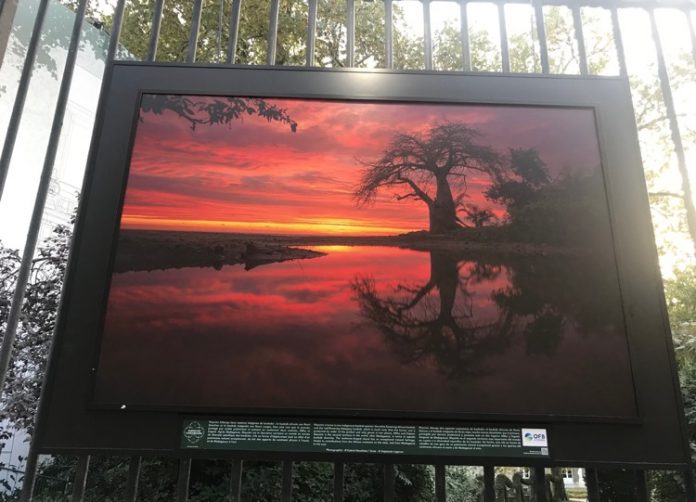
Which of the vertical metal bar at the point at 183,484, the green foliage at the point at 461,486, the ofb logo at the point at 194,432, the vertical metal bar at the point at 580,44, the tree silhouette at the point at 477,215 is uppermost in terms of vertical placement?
the vertical metal bar at the point at 580,44

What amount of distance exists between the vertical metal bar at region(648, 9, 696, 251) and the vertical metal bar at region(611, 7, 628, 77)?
8.0 inches

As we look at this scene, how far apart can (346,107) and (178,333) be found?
61.8 inches

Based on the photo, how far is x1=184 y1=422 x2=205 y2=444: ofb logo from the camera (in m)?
2.22

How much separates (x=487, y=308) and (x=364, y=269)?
66cm

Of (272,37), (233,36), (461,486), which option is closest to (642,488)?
(272,37)

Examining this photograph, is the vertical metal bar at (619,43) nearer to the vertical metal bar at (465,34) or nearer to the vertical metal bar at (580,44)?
the vertical metal bar at (580,44)

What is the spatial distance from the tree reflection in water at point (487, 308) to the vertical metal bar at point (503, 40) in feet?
4.01

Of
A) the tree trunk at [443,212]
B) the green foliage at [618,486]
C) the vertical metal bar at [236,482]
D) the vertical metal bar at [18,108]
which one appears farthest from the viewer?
the green foliage at [618,486]

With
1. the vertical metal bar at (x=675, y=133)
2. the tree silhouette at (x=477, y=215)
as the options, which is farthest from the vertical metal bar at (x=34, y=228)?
the vertical metal bar at (x=675, y=133)

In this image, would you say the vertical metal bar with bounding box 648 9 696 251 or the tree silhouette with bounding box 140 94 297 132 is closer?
the vertical metal bar with bounding box 648 9 696 251

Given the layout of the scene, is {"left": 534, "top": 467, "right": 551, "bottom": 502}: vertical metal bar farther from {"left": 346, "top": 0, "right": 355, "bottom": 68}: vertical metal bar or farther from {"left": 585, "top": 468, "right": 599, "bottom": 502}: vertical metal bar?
{"left": 346, "top": 0, "right": 355, "bottom": 68}: vertical metal bar

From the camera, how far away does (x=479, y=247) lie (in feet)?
8.12

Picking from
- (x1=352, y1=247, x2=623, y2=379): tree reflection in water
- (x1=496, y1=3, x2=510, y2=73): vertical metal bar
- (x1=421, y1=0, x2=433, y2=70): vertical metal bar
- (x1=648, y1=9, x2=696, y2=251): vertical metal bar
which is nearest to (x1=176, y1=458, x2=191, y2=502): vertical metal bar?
(x1=352, y1=247, x2=623, y2=379): tree reflection in water

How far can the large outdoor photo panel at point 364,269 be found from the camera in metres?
2.25
